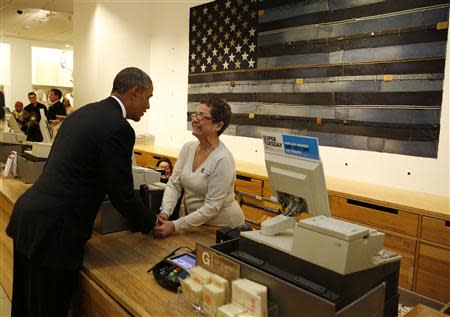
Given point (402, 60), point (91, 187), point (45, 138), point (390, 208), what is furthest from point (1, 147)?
point (402, 60)

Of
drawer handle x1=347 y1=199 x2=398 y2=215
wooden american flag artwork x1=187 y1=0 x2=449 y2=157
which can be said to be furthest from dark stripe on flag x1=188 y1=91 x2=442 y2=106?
drawer handle x1=347 y1=199 x2=398 y2=215

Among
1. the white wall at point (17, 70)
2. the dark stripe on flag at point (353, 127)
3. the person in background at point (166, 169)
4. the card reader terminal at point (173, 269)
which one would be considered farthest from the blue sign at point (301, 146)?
the white wall at point (17, 70)

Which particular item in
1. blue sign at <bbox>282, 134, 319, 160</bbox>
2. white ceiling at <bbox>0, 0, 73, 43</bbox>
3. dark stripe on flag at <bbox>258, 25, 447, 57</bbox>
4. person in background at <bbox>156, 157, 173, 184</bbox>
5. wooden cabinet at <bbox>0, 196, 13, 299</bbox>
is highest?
white ceiling at <bbox>0, 0, 73, 43</bbox>

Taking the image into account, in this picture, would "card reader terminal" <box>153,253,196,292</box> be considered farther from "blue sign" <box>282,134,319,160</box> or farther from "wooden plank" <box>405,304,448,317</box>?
"wooden plank" <box>405,304,448,317</box>

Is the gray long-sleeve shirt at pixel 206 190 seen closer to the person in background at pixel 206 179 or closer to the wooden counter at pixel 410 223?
the person in background at pixel 206 179

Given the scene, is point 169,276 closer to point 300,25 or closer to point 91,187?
point 91,187

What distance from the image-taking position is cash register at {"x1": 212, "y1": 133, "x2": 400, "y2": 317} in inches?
41.8

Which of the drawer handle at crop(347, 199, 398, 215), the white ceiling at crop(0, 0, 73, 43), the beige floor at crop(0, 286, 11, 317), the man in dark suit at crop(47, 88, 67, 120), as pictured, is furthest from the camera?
the white ceiling at crop(0, 0, 73, 43)

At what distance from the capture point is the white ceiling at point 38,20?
24.4 feet

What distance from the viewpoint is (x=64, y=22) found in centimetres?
885

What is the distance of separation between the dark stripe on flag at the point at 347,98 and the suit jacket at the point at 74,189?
8.58 feet

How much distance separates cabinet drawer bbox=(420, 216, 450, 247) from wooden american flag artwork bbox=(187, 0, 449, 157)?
0.79 meters

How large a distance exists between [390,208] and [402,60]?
Answer: 1329mm

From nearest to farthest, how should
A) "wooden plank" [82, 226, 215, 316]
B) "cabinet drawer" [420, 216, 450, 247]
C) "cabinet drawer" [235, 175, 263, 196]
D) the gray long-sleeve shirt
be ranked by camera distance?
"wooden plank" [82, 226, 215, 316]
the gray long-sleeve shirt
"cabinet drawer" [420, 216, 450, 247]
"cabinet drawer" [235, 175, 263, 196]
